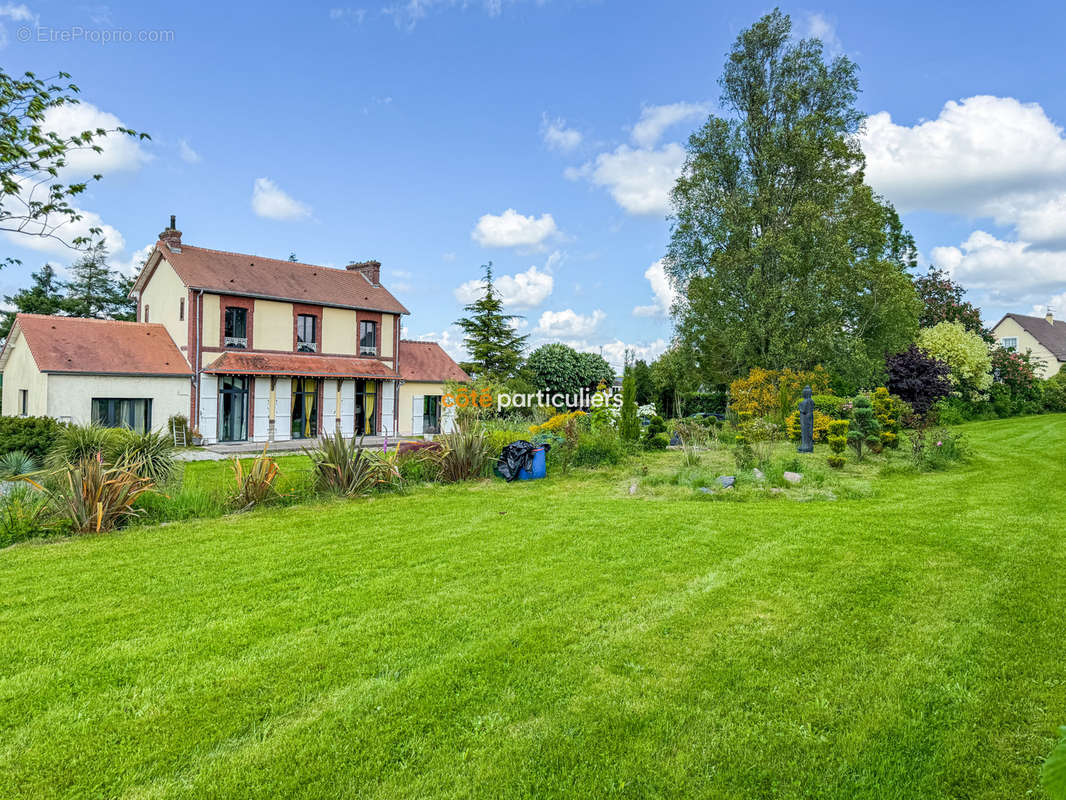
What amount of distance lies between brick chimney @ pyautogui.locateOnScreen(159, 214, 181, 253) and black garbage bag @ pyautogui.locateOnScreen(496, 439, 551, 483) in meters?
17.7

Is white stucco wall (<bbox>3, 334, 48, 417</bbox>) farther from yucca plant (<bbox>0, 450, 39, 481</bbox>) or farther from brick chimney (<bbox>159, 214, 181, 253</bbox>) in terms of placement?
yucca plant (<bbox>0, 450, 39, 481</bbox>)

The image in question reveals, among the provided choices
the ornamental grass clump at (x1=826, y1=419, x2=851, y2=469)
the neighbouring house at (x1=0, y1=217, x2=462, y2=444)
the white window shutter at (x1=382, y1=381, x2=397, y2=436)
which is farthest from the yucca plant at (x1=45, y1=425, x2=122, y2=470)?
the white window shutter at (x1=382, y1=381, x2=397, y2=436)

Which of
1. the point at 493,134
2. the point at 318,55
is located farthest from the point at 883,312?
the point at 318,55

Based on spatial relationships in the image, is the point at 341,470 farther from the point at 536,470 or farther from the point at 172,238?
the point at 172,238

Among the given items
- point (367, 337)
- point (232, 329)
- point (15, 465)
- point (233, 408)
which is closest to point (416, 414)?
point (367, 337)

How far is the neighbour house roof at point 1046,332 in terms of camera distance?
43.3 metres

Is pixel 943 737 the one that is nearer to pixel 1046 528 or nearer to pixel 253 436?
pixel 1046 528

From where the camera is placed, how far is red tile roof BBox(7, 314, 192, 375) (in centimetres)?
1797

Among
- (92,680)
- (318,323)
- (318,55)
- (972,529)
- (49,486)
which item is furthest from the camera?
(318,323)

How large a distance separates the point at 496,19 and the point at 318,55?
14.3ft

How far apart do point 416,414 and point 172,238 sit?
11735 mm

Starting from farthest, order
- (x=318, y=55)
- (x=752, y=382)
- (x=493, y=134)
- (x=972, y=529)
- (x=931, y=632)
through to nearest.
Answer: (x=752, y=382), (x=493, y=134), (x=318, y=55), (x=972, y=529), (x=931, y=632)

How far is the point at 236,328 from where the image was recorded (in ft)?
70.0

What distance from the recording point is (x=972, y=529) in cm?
677
